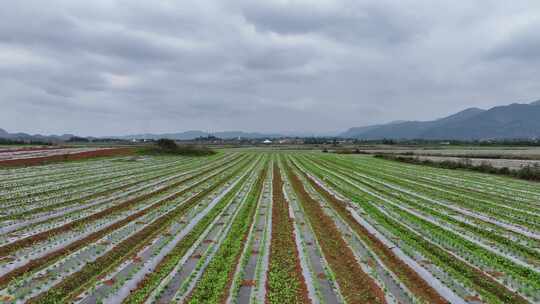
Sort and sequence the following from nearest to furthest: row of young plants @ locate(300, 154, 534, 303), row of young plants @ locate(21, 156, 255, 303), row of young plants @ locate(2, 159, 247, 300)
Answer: row of young plants @ locate(21, 156, 255, 303)
row of young plants @ locate(300, 154, 534, 303)
row of young plants @ locate(2, 159, 247, 300)

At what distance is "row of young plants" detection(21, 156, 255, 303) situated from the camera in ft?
20.5

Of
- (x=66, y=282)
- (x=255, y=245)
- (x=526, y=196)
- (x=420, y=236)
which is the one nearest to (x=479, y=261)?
(x=420, y=236)

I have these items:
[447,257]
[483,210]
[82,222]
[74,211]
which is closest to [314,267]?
[447,257]

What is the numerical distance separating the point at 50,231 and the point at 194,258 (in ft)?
20.2

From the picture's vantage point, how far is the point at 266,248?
9.12m

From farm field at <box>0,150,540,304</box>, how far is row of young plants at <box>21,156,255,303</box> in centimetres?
4

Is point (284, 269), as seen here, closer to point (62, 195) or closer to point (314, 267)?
point (314, 267)

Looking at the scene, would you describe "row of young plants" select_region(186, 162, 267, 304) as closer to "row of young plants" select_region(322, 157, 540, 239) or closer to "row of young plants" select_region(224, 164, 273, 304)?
"row of young plants" select_region(224, 164, 273, 304)

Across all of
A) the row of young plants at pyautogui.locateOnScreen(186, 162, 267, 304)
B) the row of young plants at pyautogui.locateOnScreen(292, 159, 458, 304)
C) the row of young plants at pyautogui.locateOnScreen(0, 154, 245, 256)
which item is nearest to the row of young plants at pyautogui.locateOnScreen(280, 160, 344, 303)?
the row of young plants at pyautogui.locateOnScreen(292, 159, 458, 304)

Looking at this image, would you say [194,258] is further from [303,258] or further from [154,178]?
[154,178]

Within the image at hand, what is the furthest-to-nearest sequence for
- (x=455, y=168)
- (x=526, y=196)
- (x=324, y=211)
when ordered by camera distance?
(x=455, y=168) → (x=526, y=196) → (x=324, y=211)

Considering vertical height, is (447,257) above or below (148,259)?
below

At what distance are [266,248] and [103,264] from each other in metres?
4.67

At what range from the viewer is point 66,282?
268 inches
